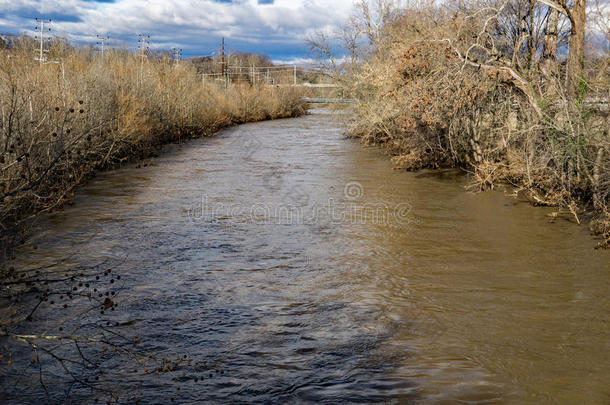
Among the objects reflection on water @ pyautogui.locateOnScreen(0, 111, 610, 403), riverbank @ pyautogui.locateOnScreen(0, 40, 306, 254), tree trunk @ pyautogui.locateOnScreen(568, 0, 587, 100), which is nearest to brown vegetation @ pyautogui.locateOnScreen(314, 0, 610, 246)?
tree trunk @ pyautogui.locateOnScreen(568, 0, 587, 100)

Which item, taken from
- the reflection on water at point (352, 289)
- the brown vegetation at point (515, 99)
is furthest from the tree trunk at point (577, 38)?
the reflection on water at point (352, 289)

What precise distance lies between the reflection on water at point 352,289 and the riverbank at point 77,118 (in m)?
0.93

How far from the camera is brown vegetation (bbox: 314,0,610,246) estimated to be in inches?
452

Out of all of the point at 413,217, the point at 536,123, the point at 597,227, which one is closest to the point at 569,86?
the point at 536,123

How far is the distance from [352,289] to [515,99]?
26.8 feet

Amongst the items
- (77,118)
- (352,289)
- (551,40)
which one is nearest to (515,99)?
(551,40)

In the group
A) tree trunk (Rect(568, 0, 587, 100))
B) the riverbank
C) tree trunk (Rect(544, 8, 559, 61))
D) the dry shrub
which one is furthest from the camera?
tree trunk (Rect(544, 8, 559, 61))

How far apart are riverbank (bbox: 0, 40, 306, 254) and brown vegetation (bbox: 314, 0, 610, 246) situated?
7766 mm

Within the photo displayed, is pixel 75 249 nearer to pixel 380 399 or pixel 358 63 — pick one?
pixel 380 399

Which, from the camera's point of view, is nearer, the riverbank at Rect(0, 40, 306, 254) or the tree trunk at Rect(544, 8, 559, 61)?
the riverbank at Rect(0, 40, 306, 254)

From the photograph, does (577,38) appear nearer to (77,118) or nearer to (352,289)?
(352,289)

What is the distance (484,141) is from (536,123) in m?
3.29

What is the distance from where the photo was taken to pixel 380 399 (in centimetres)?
519

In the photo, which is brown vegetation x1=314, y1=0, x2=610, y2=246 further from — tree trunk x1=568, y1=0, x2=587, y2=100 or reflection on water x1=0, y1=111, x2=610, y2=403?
reflection on water x1=0, y1=111, x2=610, y2=403
